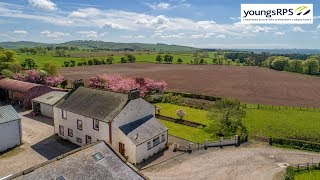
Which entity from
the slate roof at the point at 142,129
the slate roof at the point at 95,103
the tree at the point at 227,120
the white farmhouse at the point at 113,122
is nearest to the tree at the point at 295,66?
the tree at the point at 227,120

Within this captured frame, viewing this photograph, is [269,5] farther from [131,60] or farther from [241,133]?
[131,60]

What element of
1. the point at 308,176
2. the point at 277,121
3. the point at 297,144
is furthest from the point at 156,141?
the point at 277,121

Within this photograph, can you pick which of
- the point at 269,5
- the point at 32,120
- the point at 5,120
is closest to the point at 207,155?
the point at 5,120

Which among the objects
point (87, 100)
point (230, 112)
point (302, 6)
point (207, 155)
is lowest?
point (207, 155)

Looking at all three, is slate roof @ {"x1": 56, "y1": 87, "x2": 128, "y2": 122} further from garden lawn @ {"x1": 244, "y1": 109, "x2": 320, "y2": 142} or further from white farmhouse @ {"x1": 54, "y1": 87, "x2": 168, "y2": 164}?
garden lawn @ {"x1": 244, "y1": 109, "x2": 320, "y2": 142}

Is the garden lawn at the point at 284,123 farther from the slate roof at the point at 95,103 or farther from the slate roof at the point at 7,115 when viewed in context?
the slate roof at the point at 7,115
